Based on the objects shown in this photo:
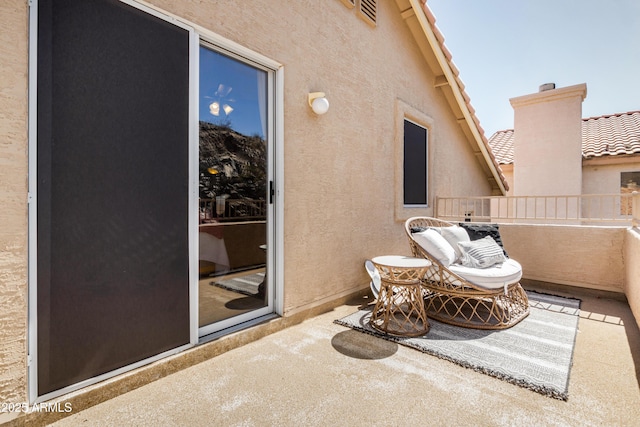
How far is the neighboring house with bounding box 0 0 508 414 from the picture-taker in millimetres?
1912

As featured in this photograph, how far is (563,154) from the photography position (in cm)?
877

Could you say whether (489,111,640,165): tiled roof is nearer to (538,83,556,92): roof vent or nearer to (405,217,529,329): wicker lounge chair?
(538,83,556,92): roof vent

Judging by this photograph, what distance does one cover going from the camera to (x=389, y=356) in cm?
287

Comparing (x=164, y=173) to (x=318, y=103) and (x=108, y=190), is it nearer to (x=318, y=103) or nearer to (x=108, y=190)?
(x=108, y=190)

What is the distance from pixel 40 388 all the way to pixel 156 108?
2068mm

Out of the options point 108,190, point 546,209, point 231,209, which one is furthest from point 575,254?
point 108,190

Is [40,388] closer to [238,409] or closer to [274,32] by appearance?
[238,409]

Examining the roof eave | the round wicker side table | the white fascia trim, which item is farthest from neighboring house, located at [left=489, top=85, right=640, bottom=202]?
the round wicker side table

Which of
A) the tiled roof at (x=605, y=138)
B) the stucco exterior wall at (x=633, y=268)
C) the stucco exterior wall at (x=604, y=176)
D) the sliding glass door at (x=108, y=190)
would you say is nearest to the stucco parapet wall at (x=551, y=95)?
the tiled roof at (x=605, y=138)

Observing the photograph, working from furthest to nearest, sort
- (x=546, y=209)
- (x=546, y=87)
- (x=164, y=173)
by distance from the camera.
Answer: (x=546, y=87) < (x=546, y=209) < (x=164, y=173)

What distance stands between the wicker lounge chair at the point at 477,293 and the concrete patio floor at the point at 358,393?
2.57 feet

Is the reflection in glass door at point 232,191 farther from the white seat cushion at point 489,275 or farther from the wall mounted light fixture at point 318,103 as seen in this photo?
the white seat cushion at point 489,275

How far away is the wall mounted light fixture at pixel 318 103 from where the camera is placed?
147 inches

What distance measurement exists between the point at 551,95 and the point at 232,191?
984cm
